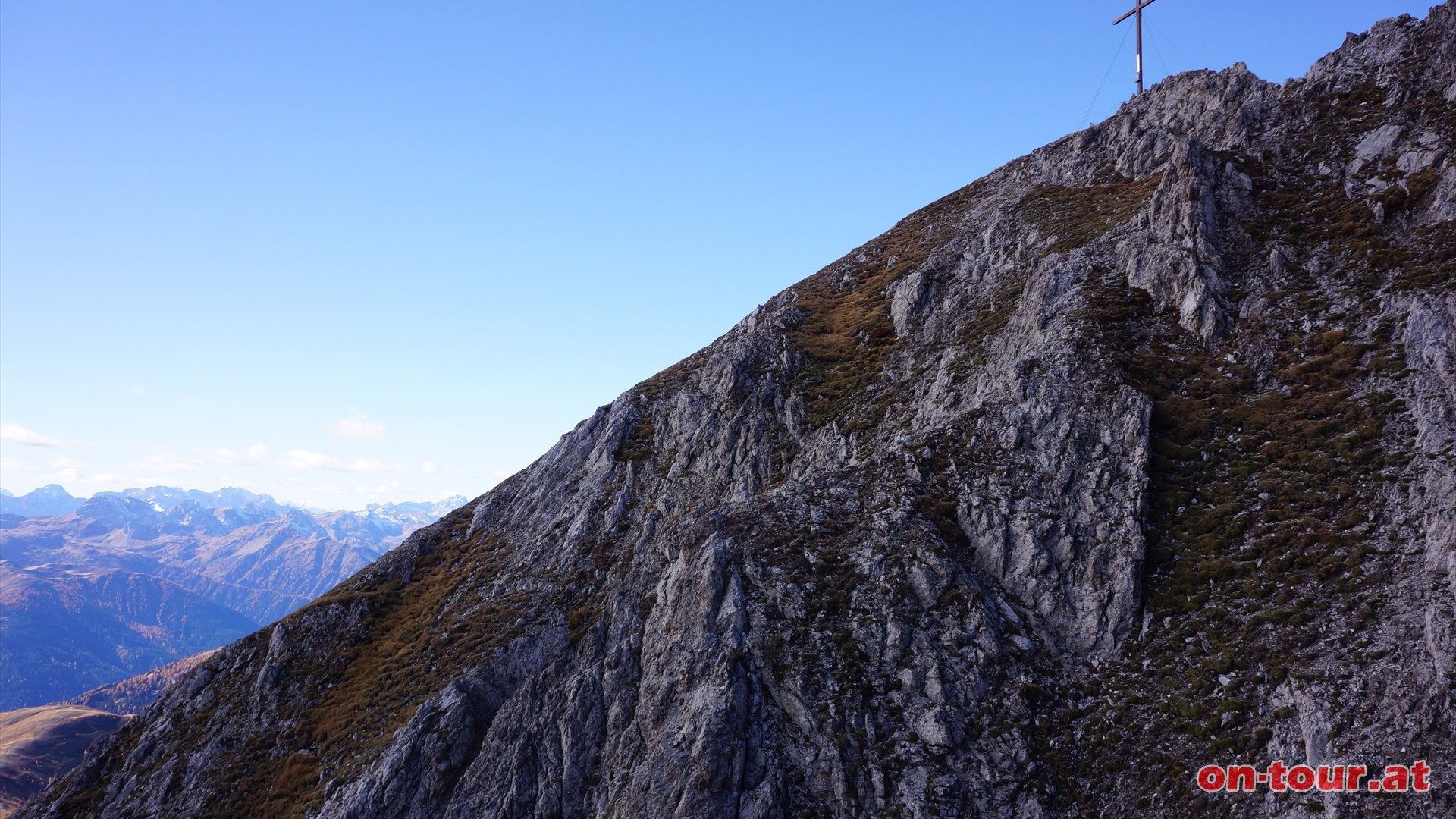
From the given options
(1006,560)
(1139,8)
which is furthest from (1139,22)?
(1006,560)

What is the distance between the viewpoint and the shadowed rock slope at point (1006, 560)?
28.1m

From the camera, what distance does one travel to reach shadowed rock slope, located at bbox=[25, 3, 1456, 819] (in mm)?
28125

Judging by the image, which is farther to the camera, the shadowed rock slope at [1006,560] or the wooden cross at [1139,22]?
the wooden cross at [1139,22]

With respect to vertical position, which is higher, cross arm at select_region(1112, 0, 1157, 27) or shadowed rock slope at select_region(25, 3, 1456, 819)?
cross arm at select_region(1112, 0, 1157, 27)

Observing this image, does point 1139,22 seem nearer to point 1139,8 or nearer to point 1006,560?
point 1139,8

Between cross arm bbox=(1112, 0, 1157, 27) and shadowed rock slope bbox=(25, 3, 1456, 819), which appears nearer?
shadowed rock slope bbox=(25, 3, 1456, 819)

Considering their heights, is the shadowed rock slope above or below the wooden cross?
below

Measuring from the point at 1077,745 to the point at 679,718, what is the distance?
1788 cm

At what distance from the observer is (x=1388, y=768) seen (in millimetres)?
22172

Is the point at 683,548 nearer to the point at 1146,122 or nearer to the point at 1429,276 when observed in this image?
the point at 1429,276

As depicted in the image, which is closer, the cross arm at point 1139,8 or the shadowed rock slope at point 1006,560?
the shadowed rock slope at point 1006,560

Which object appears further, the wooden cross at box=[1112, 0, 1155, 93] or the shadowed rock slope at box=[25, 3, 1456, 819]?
the wooden cross at box=[1112, 0, 1155, 93]

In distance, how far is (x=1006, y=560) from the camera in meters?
36.0

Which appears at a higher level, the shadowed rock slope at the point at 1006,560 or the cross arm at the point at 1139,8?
the cross arm at the point at 1139,8
